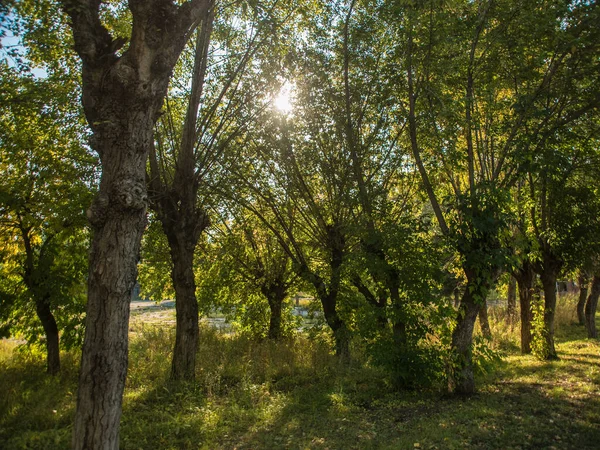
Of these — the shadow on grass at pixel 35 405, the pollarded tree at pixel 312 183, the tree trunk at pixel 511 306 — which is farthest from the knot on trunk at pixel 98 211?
the tree trunk at pixel 511 306

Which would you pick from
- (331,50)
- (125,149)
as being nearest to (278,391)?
(125,149)

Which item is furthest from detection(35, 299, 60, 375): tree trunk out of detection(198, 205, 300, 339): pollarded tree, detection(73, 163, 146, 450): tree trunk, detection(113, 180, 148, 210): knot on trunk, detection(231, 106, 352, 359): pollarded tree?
detection(113, 180, 148, 210): knot on trunk

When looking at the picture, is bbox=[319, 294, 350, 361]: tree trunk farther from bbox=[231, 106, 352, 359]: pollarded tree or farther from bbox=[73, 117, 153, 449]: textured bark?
bbox=[73, 117, 153, 449]: textured bark

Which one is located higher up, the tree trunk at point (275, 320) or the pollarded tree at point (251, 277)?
the pollarded tree at point (251, 277)

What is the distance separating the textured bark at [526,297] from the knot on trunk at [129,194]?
11.9 m

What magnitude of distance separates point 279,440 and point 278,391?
326 centimetres

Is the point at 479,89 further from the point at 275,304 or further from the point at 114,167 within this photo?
the point at 275,304

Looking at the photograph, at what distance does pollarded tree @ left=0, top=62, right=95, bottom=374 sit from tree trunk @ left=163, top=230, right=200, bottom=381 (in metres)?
2.38

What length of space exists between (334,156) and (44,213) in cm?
739

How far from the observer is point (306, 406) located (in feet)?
29.5

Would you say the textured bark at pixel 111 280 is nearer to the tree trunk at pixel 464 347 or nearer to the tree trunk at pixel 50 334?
the tree trunk at pixel 464 347

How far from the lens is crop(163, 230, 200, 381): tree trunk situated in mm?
10273

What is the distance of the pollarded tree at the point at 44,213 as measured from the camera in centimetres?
979

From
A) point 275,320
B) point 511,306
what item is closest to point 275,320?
point 275,320
